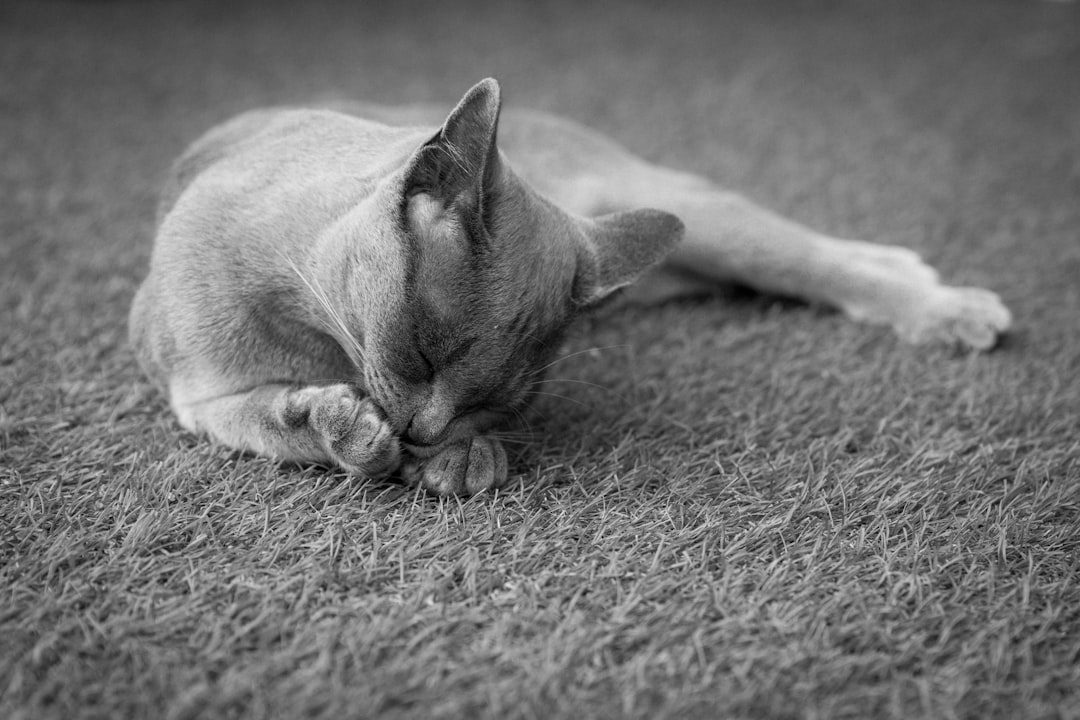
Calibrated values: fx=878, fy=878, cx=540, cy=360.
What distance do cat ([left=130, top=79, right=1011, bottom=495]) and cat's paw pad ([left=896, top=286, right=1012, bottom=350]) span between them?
2.61 feet

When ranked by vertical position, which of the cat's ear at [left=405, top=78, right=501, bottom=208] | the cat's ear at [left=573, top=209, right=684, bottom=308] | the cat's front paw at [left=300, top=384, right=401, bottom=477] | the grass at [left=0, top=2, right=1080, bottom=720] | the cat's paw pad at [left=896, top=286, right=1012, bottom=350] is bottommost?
the grass at [left=0, top=2, right=1080, bottom=720]

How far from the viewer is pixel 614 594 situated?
1289 millimetres

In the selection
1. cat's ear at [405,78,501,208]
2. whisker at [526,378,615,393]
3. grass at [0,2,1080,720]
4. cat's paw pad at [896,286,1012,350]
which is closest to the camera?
grass at [0,2,1080,720]

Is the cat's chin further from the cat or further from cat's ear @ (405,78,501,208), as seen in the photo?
cat's ear @ (405,78,501,208)

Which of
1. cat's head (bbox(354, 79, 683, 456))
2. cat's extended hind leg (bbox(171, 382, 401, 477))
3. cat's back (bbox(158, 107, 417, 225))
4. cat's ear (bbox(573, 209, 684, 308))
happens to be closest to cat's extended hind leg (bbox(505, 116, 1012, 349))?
cat's ear (bbox(573, 209, 684, 308))

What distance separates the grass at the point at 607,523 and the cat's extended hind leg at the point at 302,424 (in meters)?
0.05

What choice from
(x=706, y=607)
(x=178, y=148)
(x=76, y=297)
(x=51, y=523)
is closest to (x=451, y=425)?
(x=706, y=607)

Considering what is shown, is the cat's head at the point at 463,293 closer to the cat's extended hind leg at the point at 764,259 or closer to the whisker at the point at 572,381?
the whisker at the point at 572,381

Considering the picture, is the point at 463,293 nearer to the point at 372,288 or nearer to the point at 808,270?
the point at 372,288

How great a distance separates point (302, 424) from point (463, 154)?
0.53 m

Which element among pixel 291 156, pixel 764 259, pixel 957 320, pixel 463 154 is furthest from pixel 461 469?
pixel 957 320

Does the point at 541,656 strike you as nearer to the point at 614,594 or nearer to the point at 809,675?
the point at 614,594

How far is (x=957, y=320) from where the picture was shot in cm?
215

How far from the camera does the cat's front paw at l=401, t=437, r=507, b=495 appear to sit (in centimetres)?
148
